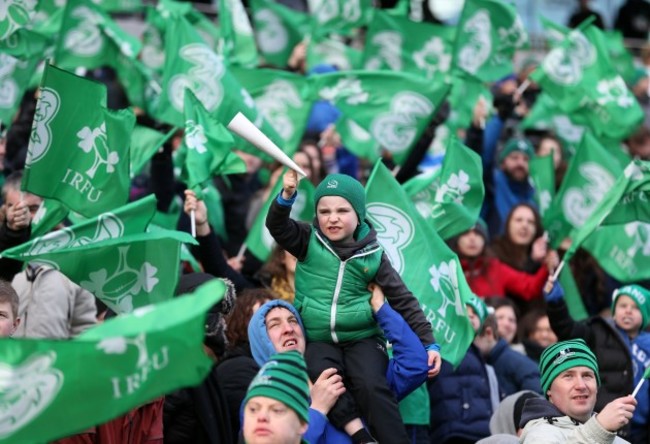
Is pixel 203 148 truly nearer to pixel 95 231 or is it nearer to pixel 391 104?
pixel 95 231

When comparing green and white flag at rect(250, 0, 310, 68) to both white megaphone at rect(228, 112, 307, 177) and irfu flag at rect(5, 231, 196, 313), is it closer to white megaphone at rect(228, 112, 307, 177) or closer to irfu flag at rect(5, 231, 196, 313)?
white megaphone at rect(228, 112, 307, 177)

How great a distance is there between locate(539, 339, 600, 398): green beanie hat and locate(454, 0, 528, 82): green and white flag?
5.22 meters

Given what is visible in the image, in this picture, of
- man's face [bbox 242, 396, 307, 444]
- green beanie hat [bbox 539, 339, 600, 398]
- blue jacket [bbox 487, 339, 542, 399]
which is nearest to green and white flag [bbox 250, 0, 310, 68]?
blue jacket [bbox 487, 339, 542, 399]

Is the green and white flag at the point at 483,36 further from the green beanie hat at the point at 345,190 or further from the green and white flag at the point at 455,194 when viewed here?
the green beanie hat at the point at 345,190

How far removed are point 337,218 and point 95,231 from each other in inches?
50.4

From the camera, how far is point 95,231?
7.30m

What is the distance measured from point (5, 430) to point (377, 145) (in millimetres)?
7241

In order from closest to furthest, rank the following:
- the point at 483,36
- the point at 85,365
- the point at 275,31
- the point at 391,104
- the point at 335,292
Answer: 1. the point at 85,365
2. the point at 335,292
3. the point at 391,104
4. the point at 483,36
5. the point at 275,31

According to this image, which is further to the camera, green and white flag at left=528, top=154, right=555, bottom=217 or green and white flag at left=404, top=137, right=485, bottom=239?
green and white flag at left=528, top=154, right=555, bottom=217

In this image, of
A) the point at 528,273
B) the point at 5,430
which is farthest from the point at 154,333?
the point at 528,273

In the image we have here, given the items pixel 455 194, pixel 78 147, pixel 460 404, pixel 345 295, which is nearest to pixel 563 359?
pixel 345 295

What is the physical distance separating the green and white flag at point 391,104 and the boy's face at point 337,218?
394cm

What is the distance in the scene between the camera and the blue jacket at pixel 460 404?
846 centimetres

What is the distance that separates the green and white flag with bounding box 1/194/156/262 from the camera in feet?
23.2
